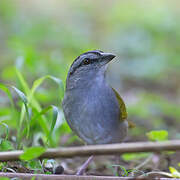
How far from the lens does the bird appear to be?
3.16 metres

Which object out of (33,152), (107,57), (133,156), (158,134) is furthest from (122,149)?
(133,156)

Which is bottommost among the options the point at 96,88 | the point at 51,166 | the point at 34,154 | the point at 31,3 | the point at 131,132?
the point at 131,132

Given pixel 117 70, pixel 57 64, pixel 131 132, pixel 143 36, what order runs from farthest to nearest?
pixel 143 36, pixel 117 70, pixel 57 64, pixel 131 132

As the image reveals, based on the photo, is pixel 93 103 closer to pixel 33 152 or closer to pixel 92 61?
pixel 92 61

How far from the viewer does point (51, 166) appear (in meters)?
3.20

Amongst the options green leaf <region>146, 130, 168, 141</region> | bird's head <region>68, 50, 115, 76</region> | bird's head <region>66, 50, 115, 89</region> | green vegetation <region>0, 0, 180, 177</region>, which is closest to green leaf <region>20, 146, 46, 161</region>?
green vegetation <region>0, 0, 180, 177</region>

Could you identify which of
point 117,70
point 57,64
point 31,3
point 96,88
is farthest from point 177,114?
point 31,3

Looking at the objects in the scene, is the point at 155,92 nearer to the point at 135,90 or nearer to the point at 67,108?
the point at 135,90

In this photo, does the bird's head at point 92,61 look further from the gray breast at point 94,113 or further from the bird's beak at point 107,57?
the gray breast at point 94,113

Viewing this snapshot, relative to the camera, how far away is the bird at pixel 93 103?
3.16 metres

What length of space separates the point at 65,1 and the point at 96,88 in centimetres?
1410

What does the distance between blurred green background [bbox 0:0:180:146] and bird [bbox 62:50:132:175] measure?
2.67ft

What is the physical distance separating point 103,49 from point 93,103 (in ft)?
21.5

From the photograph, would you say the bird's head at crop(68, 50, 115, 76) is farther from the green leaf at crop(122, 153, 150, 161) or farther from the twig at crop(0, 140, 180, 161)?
the twig at crop(0, 140, 180, 161)
